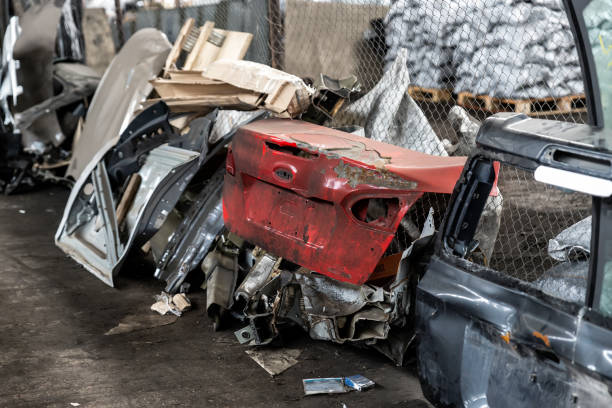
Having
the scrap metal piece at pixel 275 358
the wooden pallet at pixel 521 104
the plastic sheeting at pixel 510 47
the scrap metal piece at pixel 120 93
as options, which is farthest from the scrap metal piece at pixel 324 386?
the scrap metal piece at pixel 120 93

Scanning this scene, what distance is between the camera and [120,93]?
20.5 feet

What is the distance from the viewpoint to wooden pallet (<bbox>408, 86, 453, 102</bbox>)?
219 inches

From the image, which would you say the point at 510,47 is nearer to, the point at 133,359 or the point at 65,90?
the point at 133,359

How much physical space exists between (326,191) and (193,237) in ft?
4.61

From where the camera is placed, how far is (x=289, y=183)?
3176 millimetres

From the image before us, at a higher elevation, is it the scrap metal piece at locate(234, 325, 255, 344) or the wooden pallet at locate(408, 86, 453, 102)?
the wooden pallet at locate(408, 86, 453, 102)

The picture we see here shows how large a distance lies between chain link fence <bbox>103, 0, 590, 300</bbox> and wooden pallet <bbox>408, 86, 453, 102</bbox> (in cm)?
1

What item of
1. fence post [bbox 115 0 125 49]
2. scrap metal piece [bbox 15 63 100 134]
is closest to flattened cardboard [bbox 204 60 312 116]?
scrap metal piece [bbox 15 63 100 134]

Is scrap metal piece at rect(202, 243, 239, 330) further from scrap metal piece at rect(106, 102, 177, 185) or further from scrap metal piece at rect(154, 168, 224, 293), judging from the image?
scrap metal piece at rect(106, 102, 177, 185)

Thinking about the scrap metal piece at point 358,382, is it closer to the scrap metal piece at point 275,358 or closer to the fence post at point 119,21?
the scrap metal piece at point 275,358

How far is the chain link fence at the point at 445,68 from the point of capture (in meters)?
4.12

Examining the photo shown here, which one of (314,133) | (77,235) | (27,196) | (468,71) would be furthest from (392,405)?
(27,196)

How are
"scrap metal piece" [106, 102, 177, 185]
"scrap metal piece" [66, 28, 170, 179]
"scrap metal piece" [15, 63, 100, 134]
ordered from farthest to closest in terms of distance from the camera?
"scrap metal piece" [15, 63, 100, 134] → "scrap metal piece" [66, 28, 170, 179] → "scrap metal piece" [106, 102, 177, 185]

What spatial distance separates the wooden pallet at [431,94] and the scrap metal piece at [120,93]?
260 centimetres
